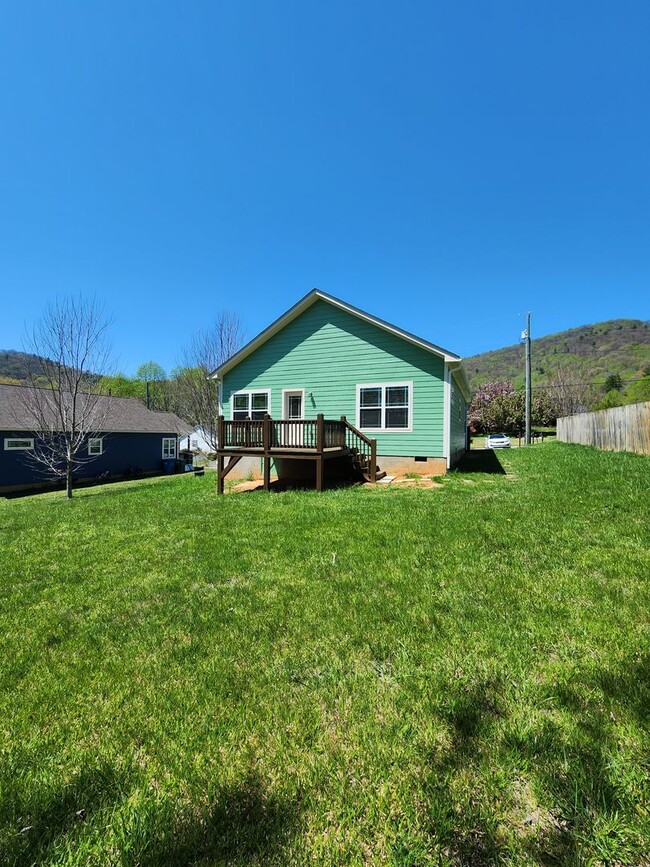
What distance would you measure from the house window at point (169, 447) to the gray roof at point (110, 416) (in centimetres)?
66

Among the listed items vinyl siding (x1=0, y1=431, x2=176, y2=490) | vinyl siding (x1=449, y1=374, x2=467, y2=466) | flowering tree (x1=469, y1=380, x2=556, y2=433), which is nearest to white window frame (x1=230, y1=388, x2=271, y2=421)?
vinyl siding (x1=449, y1=374, x2=467, y2=466)

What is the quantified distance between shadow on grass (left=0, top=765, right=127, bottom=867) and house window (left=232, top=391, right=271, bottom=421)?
11758 mm

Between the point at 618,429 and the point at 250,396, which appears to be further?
the point at 250,396

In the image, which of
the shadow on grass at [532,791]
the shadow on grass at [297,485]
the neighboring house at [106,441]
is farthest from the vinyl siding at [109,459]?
the shadow on grass at [532,791]

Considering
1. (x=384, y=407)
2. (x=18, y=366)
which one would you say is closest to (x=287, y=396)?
(x=384, y=407)

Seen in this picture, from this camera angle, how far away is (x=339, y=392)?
12242 mm

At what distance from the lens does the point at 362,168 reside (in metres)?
12.3

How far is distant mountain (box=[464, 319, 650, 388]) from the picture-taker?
59.7m

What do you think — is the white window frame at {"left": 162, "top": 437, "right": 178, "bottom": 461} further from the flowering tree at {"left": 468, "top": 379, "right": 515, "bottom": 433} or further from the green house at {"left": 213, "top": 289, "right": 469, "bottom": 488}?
the flowering tree at {"left": 468, "top": 379, "right": 515, "bottom": 433}

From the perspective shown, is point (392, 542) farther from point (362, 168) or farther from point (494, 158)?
point (494, 158)

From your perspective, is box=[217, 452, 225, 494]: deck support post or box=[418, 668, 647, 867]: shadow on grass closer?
box=[418, 668, 647, 867]: shadow on grass

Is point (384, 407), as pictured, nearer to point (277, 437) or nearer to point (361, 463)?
point (361, 463)

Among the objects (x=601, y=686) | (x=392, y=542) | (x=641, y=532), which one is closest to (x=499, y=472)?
(x=641, y=532)

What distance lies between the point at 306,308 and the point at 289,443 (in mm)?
4829
